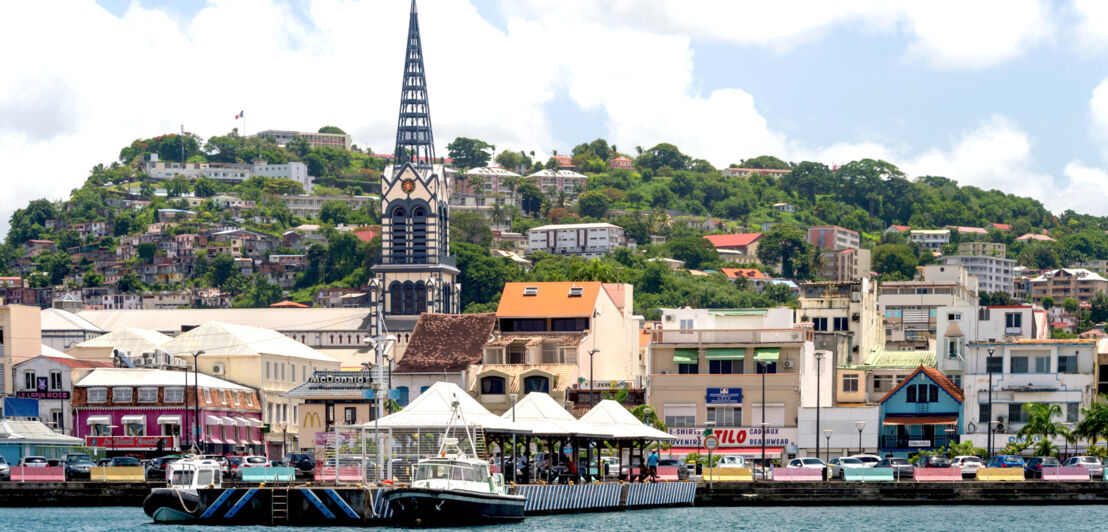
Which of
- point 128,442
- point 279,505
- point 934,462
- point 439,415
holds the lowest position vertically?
point 128,442

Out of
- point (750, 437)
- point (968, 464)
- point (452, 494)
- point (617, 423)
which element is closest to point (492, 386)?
point (750, 437)

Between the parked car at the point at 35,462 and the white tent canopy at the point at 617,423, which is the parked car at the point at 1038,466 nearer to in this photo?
the white tent canopy at the point at 617,423

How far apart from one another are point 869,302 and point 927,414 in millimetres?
30562

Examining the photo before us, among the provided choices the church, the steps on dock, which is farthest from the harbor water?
the church

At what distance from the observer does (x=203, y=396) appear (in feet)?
370

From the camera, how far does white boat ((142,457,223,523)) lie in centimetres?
6950

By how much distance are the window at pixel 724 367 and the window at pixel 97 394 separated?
3716 cm

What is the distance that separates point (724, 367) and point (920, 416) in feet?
35.7

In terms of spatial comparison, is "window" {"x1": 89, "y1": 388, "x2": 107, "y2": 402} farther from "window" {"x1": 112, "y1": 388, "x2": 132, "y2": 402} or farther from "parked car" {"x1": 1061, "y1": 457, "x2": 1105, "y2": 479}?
"parked car" {"x1": 1061, "y1": 457, "x2": 1105, "y2": 479}

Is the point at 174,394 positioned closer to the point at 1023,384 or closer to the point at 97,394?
the point at 97,394

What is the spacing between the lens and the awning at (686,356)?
330 ft

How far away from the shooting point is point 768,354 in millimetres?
99375

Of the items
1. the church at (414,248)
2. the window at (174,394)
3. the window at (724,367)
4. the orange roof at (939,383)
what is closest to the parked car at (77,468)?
the window at (174,394)

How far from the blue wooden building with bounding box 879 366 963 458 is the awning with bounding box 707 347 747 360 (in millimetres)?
8125
